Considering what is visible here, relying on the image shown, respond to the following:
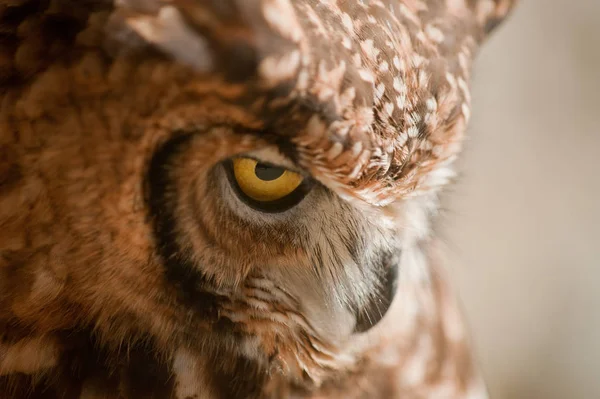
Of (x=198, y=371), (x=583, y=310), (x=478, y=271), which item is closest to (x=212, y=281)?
(x=198, y=371)

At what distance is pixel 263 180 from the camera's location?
0.69 meters

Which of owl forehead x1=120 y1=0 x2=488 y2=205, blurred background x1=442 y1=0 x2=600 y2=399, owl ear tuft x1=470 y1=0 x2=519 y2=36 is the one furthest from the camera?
blurred background x1=442 y1=0 x2=600 y2=399

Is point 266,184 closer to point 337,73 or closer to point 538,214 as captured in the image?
point 337,73

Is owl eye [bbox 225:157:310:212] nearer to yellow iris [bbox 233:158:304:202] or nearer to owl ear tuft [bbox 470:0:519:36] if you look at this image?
yellow iris [bbox 233:158:304:202]

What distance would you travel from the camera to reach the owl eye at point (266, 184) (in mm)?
670

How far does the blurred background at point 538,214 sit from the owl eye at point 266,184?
3.95 ft

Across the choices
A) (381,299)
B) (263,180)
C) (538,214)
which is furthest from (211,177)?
(538,214)

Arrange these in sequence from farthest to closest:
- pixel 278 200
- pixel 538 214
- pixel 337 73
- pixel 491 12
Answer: pixel 538 214 < pixel 491 12 < pixel 278 200 < pixel 337 73

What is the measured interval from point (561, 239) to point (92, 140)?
5.28 feet

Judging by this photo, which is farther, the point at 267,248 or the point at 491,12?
the point at 491,12

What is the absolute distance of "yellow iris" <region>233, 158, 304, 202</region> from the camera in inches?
26.3

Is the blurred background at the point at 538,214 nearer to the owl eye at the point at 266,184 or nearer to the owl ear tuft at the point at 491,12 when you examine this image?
the owl ear tuft at the point at 491,12

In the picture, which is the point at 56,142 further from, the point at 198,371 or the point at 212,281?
the point at 198,371

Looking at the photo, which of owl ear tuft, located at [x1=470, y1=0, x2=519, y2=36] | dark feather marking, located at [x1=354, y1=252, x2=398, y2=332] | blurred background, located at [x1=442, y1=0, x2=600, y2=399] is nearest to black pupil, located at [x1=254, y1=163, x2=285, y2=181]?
dark feather marking, located at [x1=354, y1=252, x2=398, y2=332]
